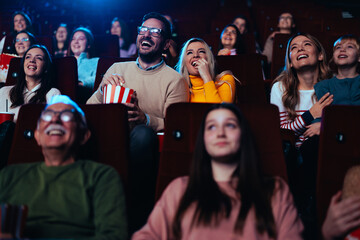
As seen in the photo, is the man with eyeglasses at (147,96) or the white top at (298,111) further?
the white top at (298,111)

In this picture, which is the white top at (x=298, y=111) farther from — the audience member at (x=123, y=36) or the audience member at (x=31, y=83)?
the audience member at (x=123, y=36)

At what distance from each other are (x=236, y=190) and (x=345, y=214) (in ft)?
0.60

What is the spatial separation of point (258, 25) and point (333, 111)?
2228 millimetres

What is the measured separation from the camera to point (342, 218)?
2.24 feet

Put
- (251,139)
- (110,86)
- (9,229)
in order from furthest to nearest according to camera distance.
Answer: (110,86)
(251,139)
(9,229)

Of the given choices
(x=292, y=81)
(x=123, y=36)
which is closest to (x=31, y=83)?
(x=292, y=81)

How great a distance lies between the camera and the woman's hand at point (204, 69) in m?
1.21

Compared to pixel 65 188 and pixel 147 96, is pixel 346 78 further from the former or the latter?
pixel 65 188

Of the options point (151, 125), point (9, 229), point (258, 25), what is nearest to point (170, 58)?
point (151, 125)

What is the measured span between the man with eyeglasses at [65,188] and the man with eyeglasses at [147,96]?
0.17 meters

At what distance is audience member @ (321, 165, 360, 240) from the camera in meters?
0.68

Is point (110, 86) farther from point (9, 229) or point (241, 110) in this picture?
point (9, 229)

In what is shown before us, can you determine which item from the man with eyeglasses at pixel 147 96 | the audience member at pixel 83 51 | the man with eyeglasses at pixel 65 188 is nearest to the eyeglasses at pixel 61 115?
the man with eyeglasses at pixel 65 188

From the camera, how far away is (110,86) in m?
1.02
